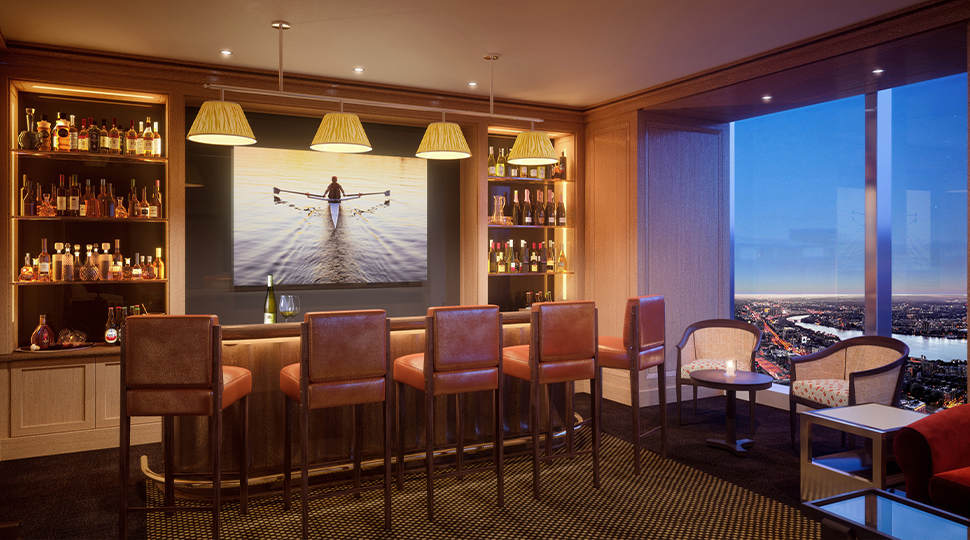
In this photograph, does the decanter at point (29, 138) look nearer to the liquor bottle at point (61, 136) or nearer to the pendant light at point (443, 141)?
the liquor bottle at point (61, 136)

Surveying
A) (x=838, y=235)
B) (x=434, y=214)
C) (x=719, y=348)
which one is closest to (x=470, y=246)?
(x=434, y=214)

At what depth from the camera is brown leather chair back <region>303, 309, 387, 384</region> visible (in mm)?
3025

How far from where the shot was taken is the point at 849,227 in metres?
5.28

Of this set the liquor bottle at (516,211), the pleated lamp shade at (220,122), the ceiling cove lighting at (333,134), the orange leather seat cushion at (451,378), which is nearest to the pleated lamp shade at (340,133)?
the ceiling cove lighting at (333,134)

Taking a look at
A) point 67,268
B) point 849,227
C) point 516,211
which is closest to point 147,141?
point 67,268

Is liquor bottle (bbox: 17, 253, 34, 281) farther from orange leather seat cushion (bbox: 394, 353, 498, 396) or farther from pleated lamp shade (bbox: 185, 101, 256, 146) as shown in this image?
orange leather seat cushion (bbox: 394, 353, 498, 396)

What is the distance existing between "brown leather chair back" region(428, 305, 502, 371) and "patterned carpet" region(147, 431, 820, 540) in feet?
2.69

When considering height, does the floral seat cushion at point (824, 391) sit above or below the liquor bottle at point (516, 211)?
below

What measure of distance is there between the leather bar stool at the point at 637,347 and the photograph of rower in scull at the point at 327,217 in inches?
104

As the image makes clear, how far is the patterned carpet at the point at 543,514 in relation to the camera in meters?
3.12

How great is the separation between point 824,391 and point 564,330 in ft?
6.89

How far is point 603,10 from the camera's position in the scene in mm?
3688

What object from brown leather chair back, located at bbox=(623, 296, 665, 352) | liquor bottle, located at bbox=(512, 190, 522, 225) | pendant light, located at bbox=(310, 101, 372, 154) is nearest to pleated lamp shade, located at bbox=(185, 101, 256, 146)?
pendant light, located at bbox=(310, 101, 372, 154)

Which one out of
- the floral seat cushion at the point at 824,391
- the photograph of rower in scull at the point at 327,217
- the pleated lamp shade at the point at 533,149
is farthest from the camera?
the photograph of rower in scull at the point at 327,217
